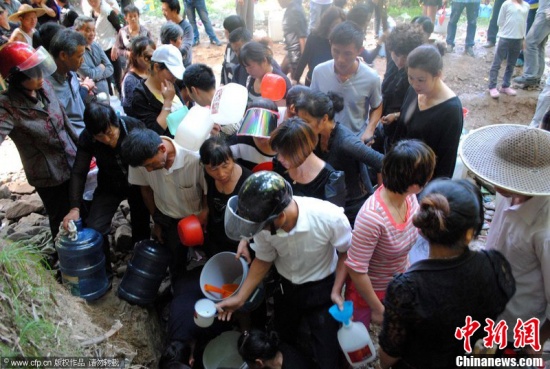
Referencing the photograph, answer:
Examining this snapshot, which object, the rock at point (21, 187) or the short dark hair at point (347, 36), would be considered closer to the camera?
the short dark hair at point (347, 36)

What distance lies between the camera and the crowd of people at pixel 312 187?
1.72 meters

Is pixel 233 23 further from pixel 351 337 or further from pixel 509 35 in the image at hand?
pixel 509 35

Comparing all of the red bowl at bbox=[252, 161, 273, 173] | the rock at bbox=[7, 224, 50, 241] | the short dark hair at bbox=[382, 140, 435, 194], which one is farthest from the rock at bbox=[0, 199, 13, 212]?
the short dark hair at bbox=[382, 140, 435, 194]

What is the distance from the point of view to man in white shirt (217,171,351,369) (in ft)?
6.52

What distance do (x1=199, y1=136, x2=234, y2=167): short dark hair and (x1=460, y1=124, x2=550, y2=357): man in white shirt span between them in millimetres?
1422

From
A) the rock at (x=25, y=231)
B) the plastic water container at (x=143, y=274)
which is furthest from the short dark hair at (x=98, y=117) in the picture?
the rock at (x=25, y=231)

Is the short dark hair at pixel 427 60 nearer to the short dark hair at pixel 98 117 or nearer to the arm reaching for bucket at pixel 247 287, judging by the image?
the arm reaching for bucket at pixel 247 287

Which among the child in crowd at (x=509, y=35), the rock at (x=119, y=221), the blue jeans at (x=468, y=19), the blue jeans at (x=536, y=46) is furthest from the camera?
the blue jeans at (x=468, y=19)

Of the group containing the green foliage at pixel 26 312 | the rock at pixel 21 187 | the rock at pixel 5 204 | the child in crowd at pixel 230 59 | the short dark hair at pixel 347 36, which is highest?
the short dark hair at pixel 347 36

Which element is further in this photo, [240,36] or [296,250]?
[240,36]

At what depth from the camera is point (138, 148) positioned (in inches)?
105

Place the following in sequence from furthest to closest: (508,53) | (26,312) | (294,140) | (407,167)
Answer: (508,53), (294,140), (26,312), (407,167)

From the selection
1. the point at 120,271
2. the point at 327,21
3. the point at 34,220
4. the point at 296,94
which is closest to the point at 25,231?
the point at 34,220

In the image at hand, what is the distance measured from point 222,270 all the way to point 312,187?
895 mm
